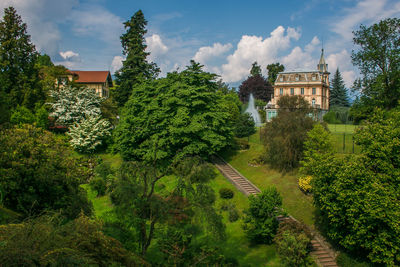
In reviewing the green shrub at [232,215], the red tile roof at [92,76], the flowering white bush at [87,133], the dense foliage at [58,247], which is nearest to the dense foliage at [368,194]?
the green shrub at [232,215]

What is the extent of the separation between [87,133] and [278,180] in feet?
75.2

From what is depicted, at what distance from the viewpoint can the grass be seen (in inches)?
945

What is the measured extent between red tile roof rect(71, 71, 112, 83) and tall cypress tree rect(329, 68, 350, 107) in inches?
2031

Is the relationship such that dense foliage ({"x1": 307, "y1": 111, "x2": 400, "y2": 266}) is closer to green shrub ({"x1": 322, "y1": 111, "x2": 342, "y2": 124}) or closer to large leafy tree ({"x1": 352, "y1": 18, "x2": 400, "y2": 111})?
large leafy tree ({"x1": 352, "y1": 18, "x2": 400, "y2": 111})

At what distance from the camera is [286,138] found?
2747cm

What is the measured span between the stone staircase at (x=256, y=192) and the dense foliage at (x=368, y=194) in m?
1.30

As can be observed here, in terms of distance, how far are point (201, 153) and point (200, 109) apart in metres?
4.48

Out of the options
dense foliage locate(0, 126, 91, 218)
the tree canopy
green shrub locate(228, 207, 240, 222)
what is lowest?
green shrub locate(228, 207, 240, 222)

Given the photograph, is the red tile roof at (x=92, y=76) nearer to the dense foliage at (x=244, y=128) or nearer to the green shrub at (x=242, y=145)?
the dense foliage at (x=244, y=128)

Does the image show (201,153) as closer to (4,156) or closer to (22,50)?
(4,156)

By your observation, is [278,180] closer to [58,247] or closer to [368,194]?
[368,194]

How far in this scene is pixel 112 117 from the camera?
140 feet

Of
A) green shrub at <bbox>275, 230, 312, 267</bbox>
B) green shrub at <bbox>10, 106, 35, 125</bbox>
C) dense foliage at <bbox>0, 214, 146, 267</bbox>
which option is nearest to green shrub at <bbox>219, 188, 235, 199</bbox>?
green shrub at <bbox>275, 230, 312, 267</bbox>

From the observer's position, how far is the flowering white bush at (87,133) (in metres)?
36.3
